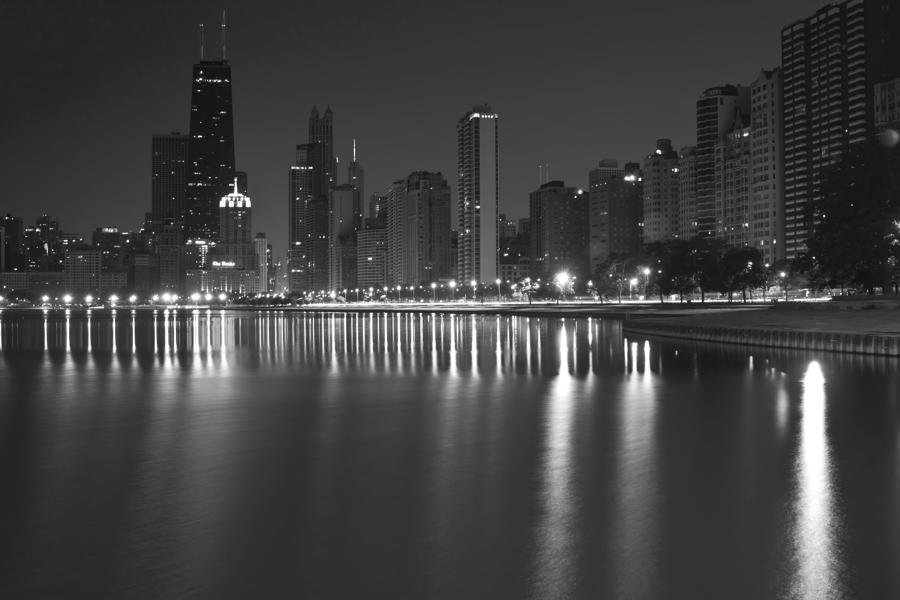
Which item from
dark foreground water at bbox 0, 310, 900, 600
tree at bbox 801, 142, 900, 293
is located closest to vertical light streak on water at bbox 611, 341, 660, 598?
dark foreground water at bbox 0, 310, 900, 600

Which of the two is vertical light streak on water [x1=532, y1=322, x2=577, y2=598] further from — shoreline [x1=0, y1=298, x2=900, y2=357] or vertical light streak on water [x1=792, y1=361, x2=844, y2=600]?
shoreline [x1=0, y1=298, x2=900, y2=357]

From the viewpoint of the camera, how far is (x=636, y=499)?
10422 mm

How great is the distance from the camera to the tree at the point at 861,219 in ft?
170

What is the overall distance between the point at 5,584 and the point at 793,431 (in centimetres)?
1332

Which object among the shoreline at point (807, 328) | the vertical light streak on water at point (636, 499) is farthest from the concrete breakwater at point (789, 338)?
the vertical light streak on water at point (636, 499)

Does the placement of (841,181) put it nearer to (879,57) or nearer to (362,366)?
(362,366)

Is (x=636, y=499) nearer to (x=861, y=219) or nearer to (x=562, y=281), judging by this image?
(x=861, y=219)

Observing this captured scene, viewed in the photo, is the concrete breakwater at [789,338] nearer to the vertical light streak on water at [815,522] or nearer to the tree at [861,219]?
the tree at [861,219]

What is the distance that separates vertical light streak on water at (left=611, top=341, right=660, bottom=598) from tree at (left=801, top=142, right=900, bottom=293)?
38537 mm

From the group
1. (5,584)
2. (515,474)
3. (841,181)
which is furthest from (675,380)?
(841,181)

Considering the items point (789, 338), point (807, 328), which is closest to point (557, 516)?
point (789, 338)

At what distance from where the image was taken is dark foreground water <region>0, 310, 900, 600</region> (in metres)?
7.69

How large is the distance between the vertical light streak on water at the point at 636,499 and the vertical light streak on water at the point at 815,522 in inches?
54.5

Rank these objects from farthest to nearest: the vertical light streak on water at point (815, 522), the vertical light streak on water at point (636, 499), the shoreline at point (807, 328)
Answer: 1. the shoreline at point (807, 328)
2. the vertical light streak on water at point (636, 499)
3. the vertical light streak on water at point (815, 522)
